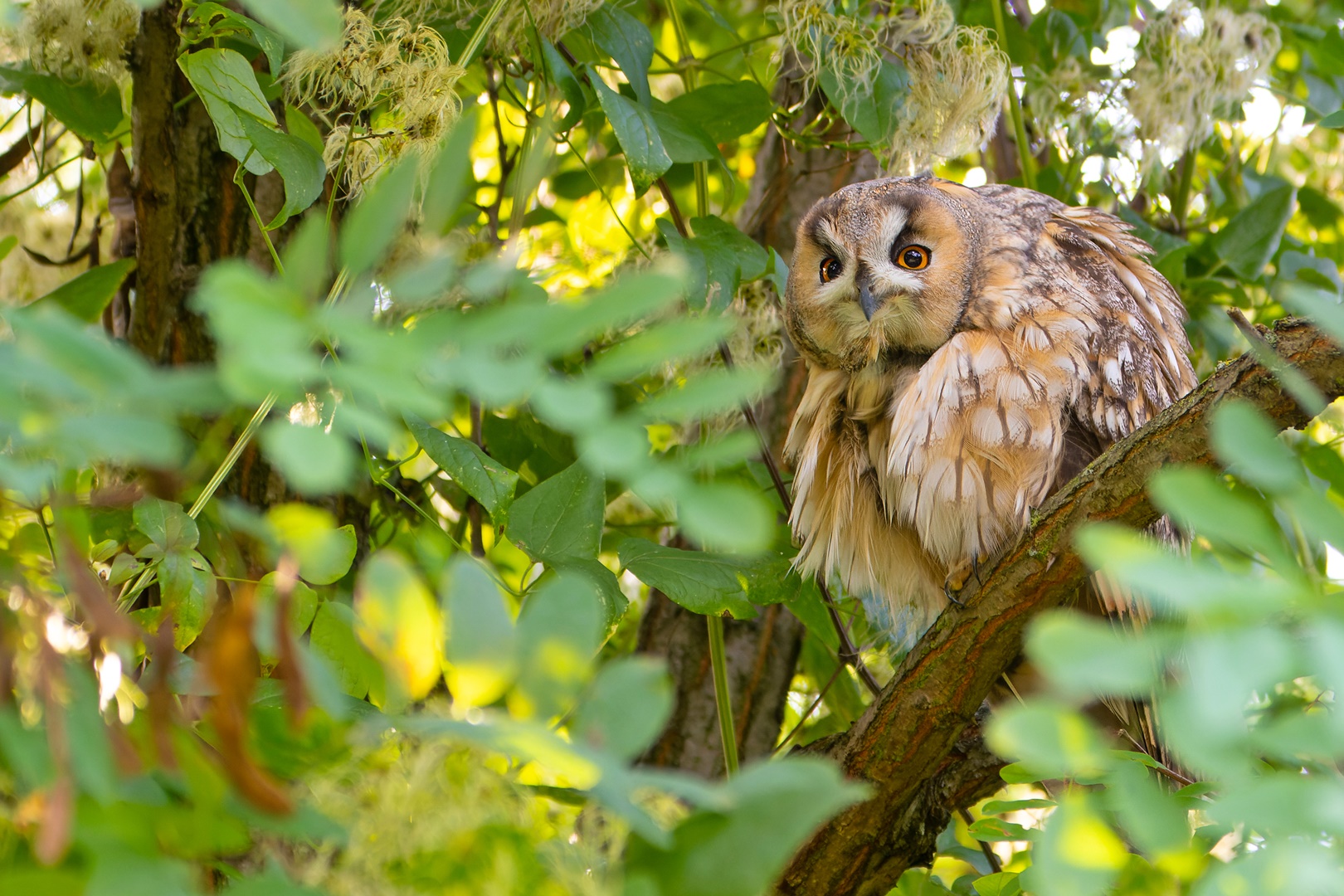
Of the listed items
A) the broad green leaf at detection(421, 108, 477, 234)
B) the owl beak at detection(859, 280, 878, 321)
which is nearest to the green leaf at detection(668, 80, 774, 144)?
the owl beak at detection(859, 280, 878, 321)

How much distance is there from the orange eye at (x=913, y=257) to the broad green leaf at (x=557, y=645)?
71.4 inches

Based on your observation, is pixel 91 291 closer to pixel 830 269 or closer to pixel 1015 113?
pixel 830 269

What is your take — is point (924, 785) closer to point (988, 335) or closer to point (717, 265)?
point (988, 335)

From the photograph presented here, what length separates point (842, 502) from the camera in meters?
2.33

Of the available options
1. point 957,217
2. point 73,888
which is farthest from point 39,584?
point 957,217

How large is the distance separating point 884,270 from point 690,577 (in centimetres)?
82

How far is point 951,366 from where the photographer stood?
211 cm

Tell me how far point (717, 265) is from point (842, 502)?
56 centimetres

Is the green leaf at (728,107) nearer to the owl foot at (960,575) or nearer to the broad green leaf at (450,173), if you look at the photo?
the owl foot at (960,575)

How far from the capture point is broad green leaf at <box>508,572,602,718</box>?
0.65m

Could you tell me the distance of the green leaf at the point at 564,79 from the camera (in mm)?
Answer: 2000

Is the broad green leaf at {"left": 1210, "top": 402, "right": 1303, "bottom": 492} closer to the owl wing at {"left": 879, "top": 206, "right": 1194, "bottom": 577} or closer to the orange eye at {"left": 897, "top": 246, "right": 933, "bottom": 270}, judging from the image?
the owl wing at {"left": 879, "top": 206, "right": 1194, "bottom": 577}

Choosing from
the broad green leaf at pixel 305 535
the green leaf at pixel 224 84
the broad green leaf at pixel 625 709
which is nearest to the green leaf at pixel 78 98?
the green leaf at pixel 224 84

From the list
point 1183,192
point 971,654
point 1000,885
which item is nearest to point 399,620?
point 1000,885
